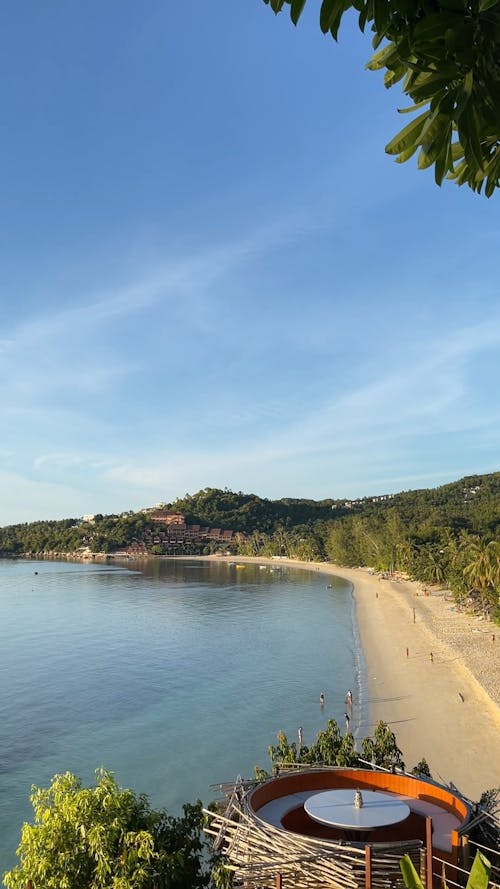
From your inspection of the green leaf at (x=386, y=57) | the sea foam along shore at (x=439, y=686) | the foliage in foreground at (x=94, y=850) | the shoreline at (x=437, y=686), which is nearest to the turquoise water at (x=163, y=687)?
the shoreline at (x=437, y=686)

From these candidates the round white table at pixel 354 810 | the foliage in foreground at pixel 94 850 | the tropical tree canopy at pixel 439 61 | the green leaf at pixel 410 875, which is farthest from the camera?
the round white table at pixel 354 810

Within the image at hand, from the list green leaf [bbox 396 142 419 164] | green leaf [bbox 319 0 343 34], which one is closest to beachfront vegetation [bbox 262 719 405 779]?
green leaf [bbox 396 142 419 164]

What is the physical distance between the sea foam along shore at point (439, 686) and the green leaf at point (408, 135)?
22.6m

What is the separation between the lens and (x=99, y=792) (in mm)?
9188

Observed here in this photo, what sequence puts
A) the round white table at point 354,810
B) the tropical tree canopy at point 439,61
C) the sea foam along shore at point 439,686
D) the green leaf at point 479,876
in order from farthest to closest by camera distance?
the sea foam along shore at point 439,686 → the round white table at point 354,810 → the green leaf at point 479,876 → the tropical tree canopy at point 439,61

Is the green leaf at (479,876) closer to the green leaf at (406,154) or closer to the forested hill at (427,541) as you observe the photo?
the green leaf at (406,154)

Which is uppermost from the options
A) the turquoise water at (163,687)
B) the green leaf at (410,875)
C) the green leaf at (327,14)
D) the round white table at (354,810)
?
the green leaf at (327,14)

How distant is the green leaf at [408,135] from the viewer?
2504mm

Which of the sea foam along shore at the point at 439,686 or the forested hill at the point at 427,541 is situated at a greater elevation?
the forested hill at the point at 427,541

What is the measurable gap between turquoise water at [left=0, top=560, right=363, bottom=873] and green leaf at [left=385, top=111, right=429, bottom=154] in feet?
73.3

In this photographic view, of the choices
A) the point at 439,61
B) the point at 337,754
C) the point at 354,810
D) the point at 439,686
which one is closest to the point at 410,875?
the point at 439,61

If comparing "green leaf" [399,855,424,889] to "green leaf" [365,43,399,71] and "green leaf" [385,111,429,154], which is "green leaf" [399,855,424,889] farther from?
"green leaf" [365,43,399,71]

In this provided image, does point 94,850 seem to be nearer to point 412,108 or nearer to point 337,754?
point 337,754

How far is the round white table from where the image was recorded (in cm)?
930
